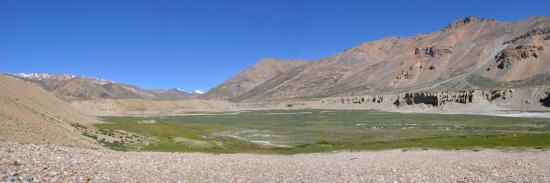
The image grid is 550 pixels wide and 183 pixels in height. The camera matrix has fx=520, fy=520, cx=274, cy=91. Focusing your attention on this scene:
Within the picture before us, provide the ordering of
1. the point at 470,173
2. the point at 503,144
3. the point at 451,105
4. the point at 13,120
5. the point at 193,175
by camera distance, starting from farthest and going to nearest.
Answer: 1. the point at 451,105
2. the point at 503,144
3. the point at 13,120
4. the point at 470,173
5. the point at 193,175

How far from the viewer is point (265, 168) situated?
3020 cm

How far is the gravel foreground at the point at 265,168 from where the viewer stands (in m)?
19.8

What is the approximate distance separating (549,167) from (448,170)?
5.81 m

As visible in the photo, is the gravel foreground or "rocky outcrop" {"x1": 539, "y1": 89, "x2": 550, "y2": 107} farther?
"rocky outcrop" {"x1": 539, "y1": 89, "x2": 550, "y2": 107}

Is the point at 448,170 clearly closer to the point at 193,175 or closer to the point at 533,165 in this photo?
the point at 533,165

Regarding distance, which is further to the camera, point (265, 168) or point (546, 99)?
point (546, 99)

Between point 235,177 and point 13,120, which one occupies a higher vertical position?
point 13,120

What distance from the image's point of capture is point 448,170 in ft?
96.2

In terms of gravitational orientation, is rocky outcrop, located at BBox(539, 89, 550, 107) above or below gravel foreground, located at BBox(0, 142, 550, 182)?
above

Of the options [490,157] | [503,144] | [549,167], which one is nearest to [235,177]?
[549,167]

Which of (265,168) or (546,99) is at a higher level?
(546,99)

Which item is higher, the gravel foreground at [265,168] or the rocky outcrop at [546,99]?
the rocky outcrop at [546,99]

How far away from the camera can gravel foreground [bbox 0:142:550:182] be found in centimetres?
1981

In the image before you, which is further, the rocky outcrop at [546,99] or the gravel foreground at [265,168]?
the rocky outcrop at [546,99]
